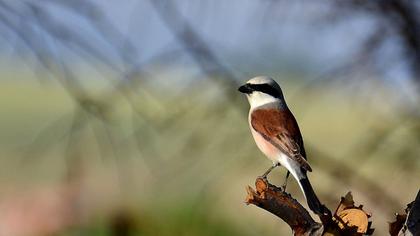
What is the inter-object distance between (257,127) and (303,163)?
11.0 inches

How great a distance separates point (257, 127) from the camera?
2.62 m

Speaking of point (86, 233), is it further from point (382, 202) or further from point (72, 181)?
point (72, 181)

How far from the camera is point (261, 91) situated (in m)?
2.62

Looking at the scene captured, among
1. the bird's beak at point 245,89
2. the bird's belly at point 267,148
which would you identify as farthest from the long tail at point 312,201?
the bird's beak at point 245,89

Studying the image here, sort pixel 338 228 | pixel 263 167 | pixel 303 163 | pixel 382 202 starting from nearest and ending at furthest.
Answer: pixel 338 228 < pixel 303 163 < pixel 263 167 < pixel 382 202

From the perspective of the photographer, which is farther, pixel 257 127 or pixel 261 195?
pixel 257 127

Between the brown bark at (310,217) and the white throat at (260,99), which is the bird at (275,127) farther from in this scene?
the brown bark at (310,217)

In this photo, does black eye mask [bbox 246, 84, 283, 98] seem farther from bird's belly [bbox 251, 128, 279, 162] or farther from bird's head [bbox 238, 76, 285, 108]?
bird's belly [bbox 251, 128, 279, 162]

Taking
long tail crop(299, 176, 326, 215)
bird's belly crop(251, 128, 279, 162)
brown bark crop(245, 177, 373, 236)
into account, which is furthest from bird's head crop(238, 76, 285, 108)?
brown bark crop(245, 177, 373, 236)

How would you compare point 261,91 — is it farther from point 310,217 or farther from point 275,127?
point 310,217

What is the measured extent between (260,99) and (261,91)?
0.06 m

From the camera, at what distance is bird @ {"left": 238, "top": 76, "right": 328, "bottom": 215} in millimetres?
2414

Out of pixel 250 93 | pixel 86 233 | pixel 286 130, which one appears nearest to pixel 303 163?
pixel 286 130

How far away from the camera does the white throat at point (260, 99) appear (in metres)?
2.63
